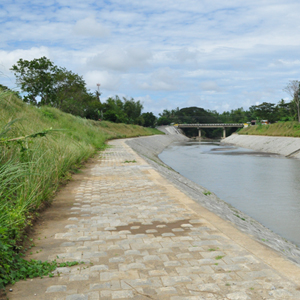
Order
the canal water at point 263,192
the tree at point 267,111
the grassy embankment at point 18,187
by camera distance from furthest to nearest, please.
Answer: the tree at point 267,111 < the canal water at point 263,192 < the grassy embankment at point 18,187

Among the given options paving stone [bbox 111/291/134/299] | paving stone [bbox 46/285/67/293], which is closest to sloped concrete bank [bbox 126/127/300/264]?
paving stone [bbox 111/291/134/299]

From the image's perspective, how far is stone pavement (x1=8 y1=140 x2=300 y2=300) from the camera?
323 centimetres

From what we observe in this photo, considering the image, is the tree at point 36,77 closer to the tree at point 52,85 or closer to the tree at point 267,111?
the tree at point 52,85

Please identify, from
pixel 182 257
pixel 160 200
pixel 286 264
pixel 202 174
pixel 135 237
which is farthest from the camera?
pixel 202 174

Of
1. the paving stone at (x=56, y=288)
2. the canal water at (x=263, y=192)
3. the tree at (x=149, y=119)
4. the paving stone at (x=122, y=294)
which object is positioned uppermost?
the tree at (x=149, y=119)

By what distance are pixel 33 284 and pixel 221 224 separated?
3051 mm

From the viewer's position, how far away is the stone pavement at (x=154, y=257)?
10.6ft

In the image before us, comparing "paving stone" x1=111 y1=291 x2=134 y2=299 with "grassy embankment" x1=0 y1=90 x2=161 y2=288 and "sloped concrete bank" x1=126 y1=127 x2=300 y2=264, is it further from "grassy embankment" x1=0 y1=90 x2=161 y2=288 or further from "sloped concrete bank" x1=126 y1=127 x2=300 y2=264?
"sloped concrete bank" x1=126 y1=127 x2=300 y2=264

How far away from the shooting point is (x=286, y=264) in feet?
12.4

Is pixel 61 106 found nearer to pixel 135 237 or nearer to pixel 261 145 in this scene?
pixel 261 145

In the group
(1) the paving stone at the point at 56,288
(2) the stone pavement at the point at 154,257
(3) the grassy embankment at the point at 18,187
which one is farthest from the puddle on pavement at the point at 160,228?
(1) the paving stone at the point at 56,288

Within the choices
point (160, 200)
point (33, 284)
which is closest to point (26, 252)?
point (33, 284)

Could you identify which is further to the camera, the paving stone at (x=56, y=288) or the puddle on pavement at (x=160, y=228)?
the puddle on pavement at (x=160, y=228)

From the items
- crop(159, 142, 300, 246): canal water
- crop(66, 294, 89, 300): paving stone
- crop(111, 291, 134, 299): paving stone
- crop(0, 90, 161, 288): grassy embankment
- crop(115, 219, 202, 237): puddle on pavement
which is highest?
crop(0, 90, 161, 288): grassy embankment
